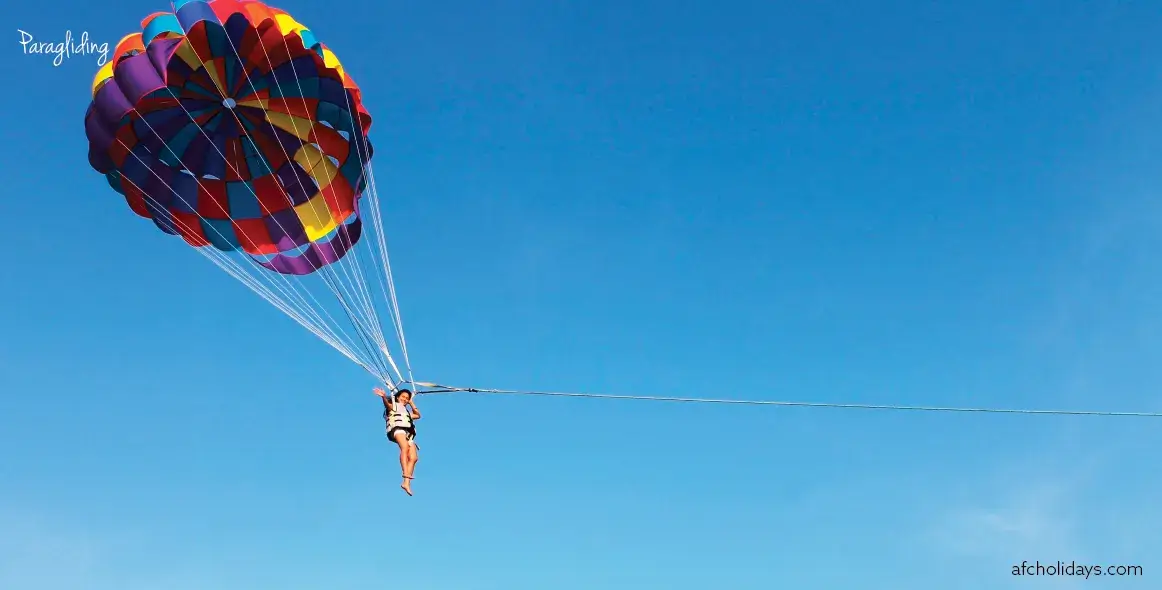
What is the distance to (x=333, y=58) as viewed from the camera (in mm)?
15281

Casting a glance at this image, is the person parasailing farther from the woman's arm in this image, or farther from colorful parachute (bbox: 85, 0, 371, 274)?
colorful parachute (bbox: 85, 0, 371, 274)

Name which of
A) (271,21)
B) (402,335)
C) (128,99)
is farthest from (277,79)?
(402,335)

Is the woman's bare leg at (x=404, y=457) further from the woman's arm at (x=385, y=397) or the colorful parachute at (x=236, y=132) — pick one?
the colorful parachute at (x=236, y=132)

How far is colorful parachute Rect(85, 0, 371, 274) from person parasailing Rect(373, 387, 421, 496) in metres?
3.88

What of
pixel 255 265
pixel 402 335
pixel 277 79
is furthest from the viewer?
pixel 255 265

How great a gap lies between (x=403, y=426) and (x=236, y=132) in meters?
5.68

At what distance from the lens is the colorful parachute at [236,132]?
14.4 meters

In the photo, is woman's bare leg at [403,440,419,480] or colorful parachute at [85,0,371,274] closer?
woman's bare leg at [403,440,419,480]

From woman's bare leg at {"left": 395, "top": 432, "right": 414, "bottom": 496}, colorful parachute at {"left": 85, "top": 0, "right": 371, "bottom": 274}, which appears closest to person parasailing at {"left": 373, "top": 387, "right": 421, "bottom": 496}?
woman's bare leg at {"left": 395, "top": 432, "right": 414, "bottom": 496}

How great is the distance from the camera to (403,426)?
516 inches

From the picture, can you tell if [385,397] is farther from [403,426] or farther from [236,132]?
[236,132]

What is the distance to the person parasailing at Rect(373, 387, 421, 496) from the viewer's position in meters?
12.9

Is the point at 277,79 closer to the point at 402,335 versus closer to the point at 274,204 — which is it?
the point at 274,204

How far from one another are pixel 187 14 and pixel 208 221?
3.41 metres
